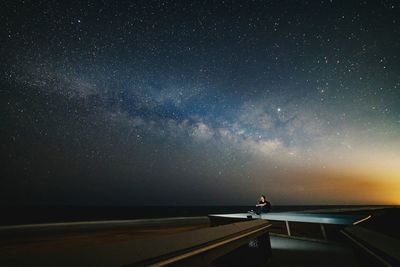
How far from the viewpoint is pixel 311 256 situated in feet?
16.1

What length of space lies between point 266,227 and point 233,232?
82.4 inches

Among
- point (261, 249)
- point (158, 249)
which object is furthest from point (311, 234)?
point (158, 249)

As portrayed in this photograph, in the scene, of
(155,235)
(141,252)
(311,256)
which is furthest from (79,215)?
(141,252)

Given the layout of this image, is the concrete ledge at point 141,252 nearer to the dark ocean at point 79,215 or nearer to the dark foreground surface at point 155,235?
the dark foreground surface at point 155,235

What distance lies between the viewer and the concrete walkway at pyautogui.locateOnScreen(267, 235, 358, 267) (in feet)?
14.3

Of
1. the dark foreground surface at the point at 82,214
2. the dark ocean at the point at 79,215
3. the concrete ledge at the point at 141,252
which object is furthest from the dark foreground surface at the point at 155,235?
the dark ocean at the point at 79,215

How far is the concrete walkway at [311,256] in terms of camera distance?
4344 mm

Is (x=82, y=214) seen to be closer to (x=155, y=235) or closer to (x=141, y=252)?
(x=155, y=235)

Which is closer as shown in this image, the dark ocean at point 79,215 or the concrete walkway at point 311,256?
the concrete walkway at point 311,256

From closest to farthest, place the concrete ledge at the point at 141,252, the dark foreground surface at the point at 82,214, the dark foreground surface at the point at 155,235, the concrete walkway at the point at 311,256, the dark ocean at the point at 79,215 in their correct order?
the concrete ledge at the point at 141,252, the dark foreground surface at the point at 155,235, the concrete walkway at the point at 311,256, the dark foreground surface at the point at 82,214, the dark ocean at the point at 79,215

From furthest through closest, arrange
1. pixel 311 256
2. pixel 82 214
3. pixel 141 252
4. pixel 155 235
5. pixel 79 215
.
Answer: pixel 82 214 → pixel 79 215 → pixel 311 256 → pixel 155 235 → pixel 141 252

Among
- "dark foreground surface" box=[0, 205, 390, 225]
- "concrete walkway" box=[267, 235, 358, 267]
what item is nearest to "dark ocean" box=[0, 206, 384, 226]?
"dark foreground surface" box=[0, 205, 390, 225]

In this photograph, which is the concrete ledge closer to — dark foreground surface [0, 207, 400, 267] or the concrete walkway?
dark foreground surface [0, 207, 400, 267]

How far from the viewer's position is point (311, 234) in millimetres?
8281
